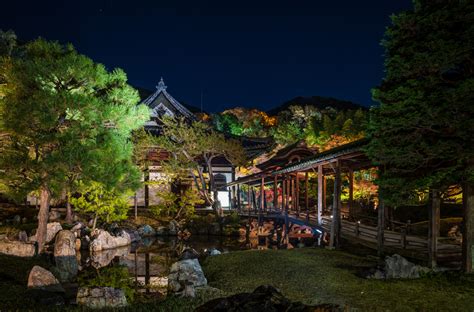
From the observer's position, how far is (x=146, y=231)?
25.3 meters

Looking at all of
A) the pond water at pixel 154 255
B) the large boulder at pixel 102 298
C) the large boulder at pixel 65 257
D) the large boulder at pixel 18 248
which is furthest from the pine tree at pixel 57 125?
the large boulder at pixel 102 298

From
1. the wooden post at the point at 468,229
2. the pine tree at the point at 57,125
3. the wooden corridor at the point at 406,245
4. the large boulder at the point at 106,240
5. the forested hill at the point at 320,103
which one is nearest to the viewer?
the wooden post at the point at 468,229

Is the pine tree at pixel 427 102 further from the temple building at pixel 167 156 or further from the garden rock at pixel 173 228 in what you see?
the temple building at pixel 167 156

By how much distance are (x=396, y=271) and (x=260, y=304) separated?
21.6 ft

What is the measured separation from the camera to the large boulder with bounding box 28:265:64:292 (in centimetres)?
967

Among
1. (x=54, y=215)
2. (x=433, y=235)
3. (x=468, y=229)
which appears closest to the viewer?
(x=468, y=229)

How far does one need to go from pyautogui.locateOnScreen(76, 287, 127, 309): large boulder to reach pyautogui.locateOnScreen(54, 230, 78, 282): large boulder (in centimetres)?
646

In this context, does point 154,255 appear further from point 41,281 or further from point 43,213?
point 41,281

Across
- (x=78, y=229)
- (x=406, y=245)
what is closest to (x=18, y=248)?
(x=78, y=229)

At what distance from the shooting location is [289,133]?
51188 mm

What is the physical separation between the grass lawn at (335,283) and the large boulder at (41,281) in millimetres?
4184

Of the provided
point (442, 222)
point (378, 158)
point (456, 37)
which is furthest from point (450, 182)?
point (442, 222)

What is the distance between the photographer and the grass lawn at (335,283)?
24.6 ft

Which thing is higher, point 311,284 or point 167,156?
point 167,156
